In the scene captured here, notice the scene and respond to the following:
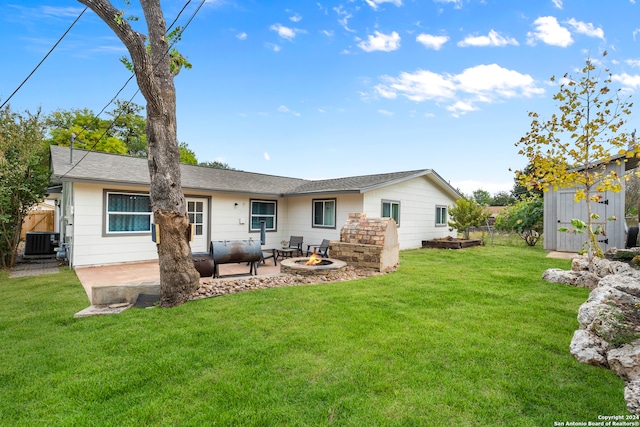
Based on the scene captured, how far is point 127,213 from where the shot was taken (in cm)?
943

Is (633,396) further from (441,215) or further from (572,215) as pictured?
(441,215)

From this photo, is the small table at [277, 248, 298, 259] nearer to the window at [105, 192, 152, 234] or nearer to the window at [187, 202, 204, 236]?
the window at [187, 202, 204, 236]

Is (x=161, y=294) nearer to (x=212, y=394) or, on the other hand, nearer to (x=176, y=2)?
(x=212, y=394)

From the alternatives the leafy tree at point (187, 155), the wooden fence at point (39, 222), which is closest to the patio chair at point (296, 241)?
the wooden fence at point (39, 222)

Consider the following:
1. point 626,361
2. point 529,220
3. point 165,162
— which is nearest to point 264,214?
point 165,162

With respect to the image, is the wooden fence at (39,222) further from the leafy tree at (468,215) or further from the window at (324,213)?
the leafy tree at (468,215)

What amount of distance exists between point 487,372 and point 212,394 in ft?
7.76

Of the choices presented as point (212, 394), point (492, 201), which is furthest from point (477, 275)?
point (492, 201)

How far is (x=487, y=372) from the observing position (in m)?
2.78

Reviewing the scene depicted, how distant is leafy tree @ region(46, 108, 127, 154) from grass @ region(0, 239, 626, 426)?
22252 millimetres

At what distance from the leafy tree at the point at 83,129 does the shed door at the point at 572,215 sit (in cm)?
2729

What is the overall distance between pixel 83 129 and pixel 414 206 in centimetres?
2583

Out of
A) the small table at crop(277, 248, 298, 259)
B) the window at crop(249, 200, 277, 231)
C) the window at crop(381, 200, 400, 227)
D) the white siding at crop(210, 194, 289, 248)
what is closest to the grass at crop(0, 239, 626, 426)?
the small table at crop(277, 248, 298, 259)

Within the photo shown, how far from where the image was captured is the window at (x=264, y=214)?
1233 cm
